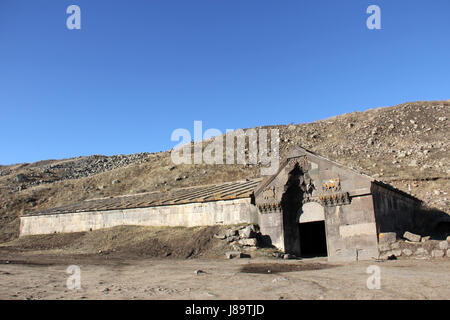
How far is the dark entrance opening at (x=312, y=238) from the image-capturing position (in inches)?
694

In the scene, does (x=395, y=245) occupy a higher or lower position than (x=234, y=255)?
higher

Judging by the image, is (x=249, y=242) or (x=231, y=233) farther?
(x=231, y=233)

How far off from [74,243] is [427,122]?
131 ft

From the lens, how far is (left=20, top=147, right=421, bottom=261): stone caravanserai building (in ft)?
42.0

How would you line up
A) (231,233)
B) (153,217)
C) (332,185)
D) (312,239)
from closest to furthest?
(332,185)
(231,233)
(312,239)
(153,217)

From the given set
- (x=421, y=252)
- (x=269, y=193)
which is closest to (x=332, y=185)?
(x=269, y=193)

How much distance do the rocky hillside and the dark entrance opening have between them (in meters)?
11.2

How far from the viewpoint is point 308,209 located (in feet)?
47.6

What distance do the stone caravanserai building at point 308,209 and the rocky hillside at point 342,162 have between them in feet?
42.1

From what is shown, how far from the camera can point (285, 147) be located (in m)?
44.0

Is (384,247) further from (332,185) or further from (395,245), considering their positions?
(332,185)

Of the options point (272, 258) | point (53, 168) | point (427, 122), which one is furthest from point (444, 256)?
point (53, 168)

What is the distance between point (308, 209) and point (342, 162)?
21746 mm
